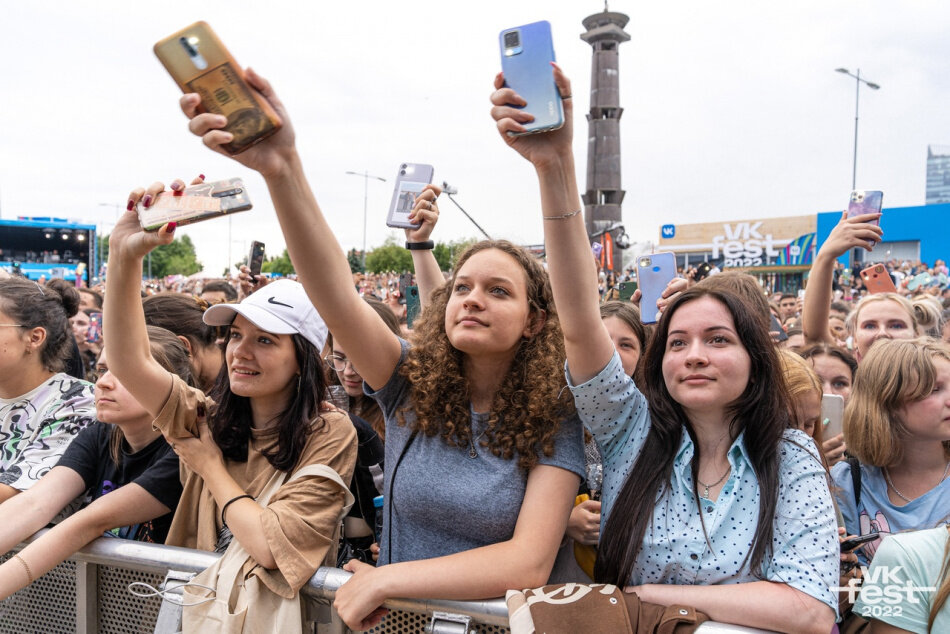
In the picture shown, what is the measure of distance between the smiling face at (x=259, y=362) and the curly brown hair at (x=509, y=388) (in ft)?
1.44

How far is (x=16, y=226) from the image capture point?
24.8 m

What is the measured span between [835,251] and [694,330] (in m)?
1.98

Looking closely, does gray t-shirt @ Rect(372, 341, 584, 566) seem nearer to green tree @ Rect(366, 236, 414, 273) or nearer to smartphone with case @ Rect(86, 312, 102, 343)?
smartphone with case @ Rect(86, 312, 102, 343)

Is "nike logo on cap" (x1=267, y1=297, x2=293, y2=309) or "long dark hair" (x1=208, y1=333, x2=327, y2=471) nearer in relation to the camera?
"long dark hair" (x1=208, y1=333, x2=327, y2=471)

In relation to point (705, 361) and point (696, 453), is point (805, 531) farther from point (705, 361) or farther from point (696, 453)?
point (705, 361)

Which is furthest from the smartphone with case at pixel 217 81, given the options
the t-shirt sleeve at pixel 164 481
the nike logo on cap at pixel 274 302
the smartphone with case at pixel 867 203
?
Answer: the smartphone with case at pixel 867 203

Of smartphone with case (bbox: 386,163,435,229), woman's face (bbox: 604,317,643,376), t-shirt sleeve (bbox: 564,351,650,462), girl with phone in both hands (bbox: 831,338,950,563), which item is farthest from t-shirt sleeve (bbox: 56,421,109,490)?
girl with phone in both hands (bbox: 831,338,950,563)

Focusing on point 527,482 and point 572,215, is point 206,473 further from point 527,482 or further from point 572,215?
point 572,215

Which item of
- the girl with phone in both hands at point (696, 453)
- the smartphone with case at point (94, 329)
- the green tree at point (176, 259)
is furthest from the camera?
the green tree at point (176, 259)

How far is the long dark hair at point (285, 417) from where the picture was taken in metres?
2.14

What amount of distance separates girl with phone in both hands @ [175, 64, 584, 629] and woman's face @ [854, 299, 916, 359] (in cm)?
254

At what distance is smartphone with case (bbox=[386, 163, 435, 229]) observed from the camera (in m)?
3.06

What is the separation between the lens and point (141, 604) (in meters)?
2.11

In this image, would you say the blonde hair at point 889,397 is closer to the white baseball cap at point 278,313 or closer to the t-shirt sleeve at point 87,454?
the white baseball cap at point 278,313
